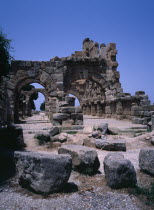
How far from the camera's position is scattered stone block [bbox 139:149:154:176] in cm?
405

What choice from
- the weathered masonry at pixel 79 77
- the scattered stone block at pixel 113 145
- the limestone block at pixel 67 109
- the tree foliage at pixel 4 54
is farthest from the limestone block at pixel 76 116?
the tree foliage at pixel 4 54

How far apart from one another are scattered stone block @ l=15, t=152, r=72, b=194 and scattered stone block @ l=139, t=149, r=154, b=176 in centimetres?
166

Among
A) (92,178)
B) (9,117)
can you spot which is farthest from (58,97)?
(92,178)

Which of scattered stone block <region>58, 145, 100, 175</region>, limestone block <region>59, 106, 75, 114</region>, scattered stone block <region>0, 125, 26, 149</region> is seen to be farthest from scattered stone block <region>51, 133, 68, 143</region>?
limestone block <region>59, 106, 75, 114</region>

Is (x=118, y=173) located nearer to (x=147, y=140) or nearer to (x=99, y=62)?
(x=147, y=140)

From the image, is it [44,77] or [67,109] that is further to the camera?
[44,77]

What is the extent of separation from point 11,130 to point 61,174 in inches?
163

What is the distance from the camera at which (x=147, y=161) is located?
415 cm

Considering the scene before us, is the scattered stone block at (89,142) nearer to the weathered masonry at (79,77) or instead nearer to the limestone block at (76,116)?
the limestone block at (76,116)

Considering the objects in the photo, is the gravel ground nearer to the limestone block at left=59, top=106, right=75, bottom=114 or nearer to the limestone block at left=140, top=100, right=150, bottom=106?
the limestone block at left=59, top=106, right=75, bottom=114

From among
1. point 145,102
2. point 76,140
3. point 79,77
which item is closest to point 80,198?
point 76,140

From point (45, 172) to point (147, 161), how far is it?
2110 millimetres

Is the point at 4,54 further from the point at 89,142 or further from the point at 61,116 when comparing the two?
the point at 61,116

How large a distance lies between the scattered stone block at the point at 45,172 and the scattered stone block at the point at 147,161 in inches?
65.4
